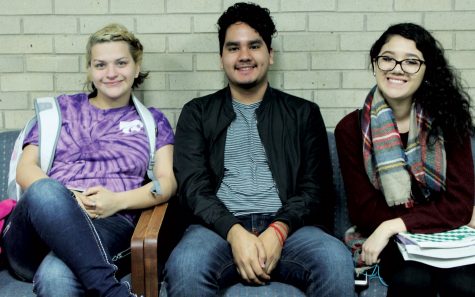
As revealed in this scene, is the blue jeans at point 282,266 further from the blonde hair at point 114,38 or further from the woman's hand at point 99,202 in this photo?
the blonde hair at point 114,38

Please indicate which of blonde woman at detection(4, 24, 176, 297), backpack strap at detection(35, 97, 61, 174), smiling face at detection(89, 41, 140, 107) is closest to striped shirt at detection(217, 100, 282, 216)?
blonde woman at detection(4, 24, 176, 297)

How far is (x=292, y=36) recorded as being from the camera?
2.97m

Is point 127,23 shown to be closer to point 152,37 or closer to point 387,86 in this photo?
point 152,37

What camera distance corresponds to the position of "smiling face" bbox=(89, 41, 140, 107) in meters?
2.58

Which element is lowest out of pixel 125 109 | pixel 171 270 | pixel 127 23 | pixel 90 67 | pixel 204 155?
pixel 171 270

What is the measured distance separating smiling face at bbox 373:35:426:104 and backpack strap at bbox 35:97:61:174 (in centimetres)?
138

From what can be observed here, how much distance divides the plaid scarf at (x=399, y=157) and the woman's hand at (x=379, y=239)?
96 mm

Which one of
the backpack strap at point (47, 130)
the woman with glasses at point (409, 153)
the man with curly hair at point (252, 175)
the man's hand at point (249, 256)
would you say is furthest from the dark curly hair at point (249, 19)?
the man's hand at point (249, 256)

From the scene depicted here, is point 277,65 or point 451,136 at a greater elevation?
point 277,65

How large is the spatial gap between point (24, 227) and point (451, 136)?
1659mm

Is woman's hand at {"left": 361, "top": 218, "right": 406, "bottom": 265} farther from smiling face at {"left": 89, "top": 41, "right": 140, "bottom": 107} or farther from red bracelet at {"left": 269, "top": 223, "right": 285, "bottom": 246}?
smiling face at {"left": 89, "top": 41, "right": 140, "bottom": 107}

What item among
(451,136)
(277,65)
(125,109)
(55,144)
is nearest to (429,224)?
(451,136)

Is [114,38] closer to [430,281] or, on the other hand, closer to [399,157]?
[399,157]

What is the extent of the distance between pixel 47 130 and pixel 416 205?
1.57 m
